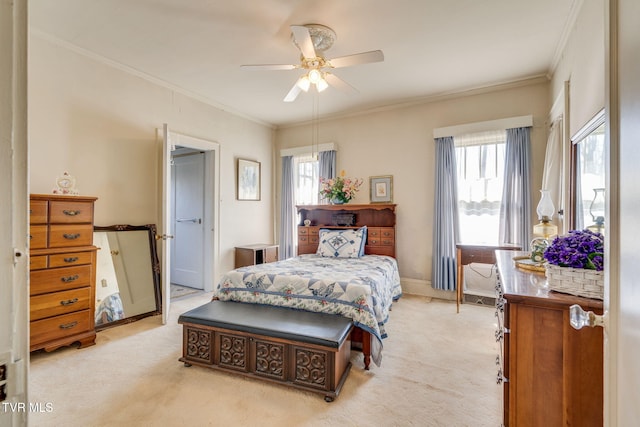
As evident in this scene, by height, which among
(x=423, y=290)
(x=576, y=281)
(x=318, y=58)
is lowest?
(x=423, y=290)

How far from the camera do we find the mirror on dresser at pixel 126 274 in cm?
305

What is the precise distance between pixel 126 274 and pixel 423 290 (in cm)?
378

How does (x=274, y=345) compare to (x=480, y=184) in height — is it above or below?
below

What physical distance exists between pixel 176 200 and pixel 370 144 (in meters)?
3.32

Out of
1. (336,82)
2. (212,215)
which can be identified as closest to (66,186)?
(212,215)

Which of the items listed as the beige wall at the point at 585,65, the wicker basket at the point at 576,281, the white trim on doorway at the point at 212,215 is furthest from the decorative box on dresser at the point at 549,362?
the white trim on doorway at the point at 212,215

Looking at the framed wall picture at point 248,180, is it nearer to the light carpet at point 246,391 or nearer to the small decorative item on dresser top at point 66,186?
the small decorative item on dresser top at point 66,186

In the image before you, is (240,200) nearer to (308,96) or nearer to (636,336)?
(308,96)

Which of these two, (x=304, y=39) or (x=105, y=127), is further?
(x=105, y=127)

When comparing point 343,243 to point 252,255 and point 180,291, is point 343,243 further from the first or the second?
point 180,291

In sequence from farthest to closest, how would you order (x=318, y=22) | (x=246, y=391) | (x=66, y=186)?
(x=66, y=186)
(x=318, y=22)
(x=246, y=391)

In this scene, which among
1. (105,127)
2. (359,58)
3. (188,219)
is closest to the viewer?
(359,58)

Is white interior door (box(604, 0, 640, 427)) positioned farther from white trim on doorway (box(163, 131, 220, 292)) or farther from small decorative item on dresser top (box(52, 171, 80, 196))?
white trim on doorway (box(163, 131, 220, 292))

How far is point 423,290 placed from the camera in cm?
426
